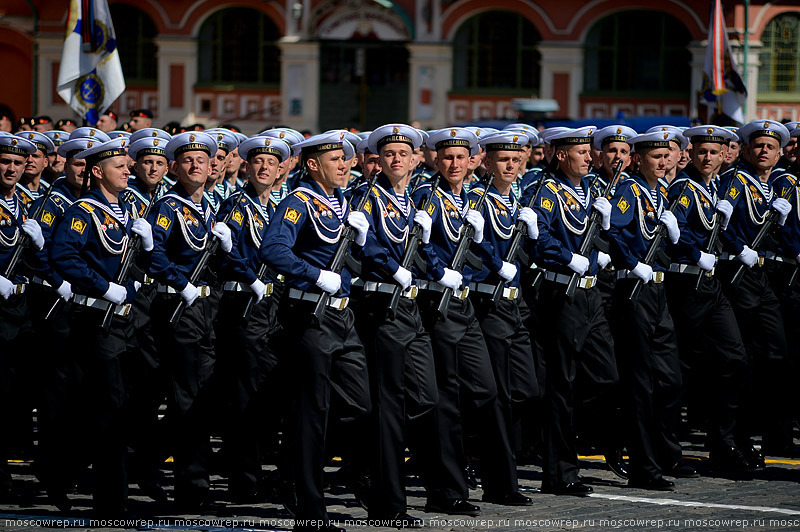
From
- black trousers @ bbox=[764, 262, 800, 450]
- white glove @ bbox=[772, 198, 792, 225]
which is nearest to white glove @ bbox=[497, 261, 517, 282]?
white glove @ bbox=[772, 198, 792, 225]

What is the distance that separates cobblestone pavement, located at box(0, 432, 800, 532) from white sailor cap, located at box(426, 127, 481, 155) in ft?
7.03

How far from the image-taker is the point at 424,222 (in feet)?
25.9

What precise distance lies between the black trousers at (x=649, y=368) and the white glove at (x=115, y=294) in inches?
127

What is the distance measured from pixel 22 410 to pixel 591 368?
3.73 metres

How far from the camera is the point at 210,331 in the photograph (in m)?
8.31

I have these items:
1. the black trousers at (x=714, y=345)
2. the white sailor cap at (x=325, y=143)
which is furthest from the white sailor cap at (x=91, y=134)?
the black trousers at (x=714, y=345)

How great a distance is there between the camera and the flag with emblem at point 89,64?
1357cm

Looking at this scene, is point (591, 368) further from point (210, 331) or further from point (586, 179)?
point (210, 331)

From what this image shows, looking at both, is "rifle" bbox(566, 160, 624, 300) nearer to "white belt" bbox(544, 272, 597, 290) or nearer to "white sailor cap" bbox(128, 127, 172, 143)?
"white belt" bbox(544, 272, 597, 290)

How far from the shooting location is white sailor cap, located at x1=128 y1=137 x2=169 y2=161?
8.86 meters

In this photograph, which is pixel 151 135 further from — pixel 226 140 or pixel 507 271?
pixel 507 271

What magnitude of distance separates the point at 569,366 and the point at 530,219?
0.95 meters

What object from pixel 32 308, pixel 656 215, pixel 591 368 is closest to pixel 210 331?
pixel 32 308

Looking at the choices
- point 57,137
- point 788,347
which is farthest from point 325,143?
point 57,137
